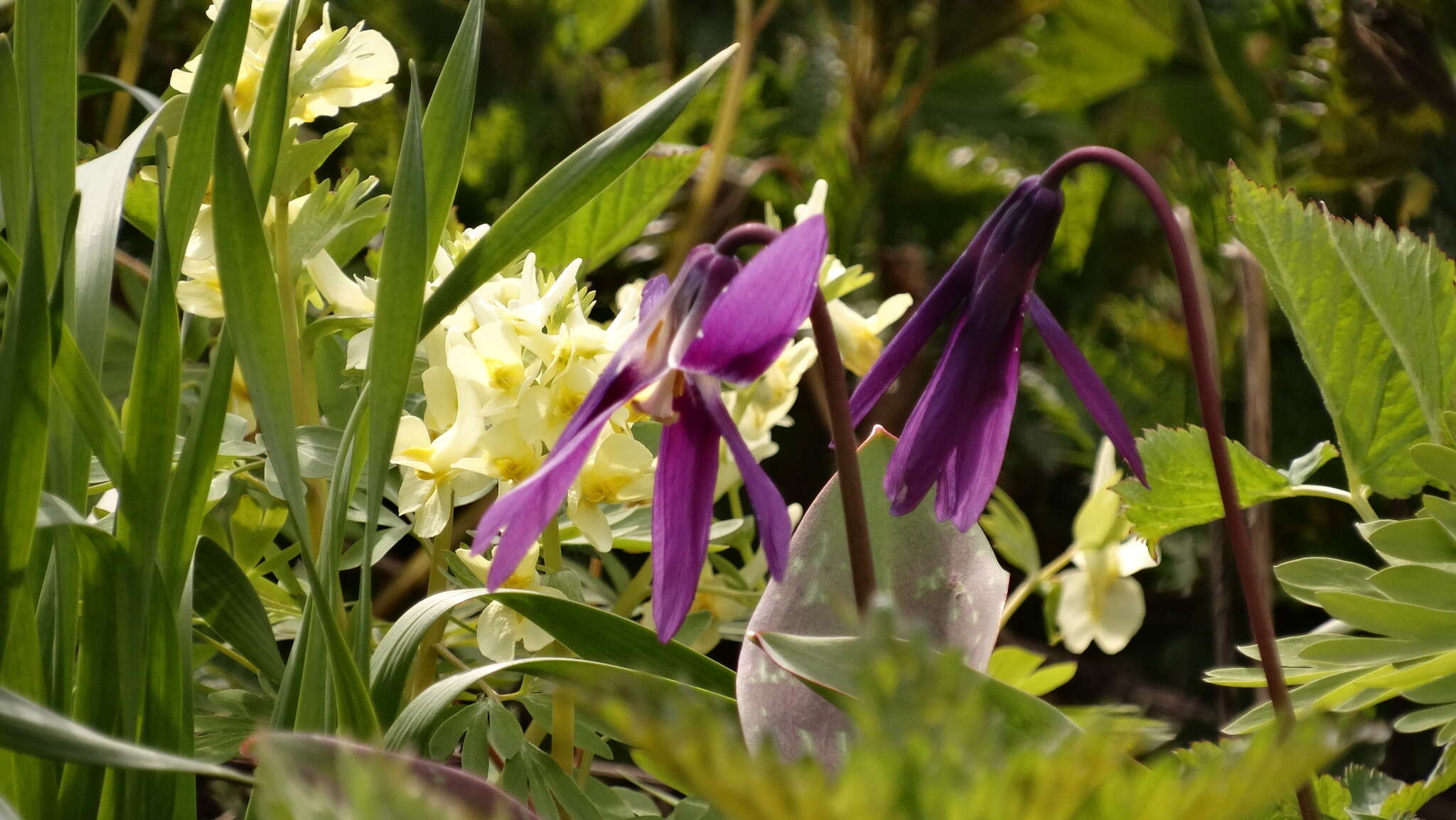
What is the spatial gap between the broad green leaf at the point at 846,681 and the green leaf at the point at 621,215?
0.47 metres

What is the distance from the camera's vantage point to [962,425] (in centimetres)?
50

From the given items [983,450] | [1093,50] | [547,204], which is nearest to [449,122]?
[547,204]

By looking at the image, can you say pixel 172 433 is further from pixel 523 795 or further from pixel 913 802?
pixel 913 802

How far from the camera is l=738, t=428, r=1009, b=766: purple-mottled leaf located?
0.48 m

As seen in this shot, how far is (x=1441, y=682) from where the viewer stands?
1.59 ft

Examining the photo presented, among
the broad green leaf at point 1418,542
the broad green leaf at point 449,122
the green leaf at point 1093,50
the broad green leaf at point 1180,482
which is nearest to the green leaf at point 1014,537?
the broad green leaf at point 1180,482

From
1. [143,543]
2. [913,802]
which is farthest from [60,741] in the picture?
[913,802]

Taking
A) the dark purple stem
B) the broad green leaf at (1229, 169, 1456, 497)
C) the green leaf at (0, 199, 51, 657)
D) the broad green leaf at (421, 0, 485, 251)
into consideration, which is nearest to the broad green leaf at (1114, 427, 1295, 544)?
the broad green leaf at (1229, 169, 1456, 497)

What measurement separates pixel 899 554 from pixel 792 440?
2.35 ft

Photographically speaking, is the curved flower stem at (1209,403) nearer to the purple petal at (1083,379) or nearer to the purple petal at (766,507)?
the purple petal at (1083,379)

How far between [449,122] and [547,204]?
73 millimetres

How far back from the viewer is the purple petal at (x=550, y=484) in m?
0.40

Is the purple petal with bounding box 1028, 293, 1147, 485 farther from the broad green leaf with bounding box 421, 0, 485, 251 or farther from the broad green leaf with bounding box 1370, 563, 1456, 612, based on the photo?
the broad green leaf with bounding box 421, 0, 485, 251

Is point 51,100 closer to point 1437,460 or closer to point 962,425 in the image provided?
point 962,425
